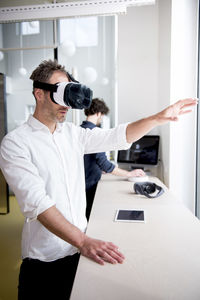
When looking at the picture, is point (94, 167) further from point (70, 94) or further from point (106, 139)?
point (70, 94)

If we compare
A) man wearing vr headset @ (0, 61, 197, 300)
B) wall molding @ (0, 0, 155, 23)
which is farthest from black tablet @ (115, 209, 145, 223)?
wall molding @ (0, 0, 155, 23)

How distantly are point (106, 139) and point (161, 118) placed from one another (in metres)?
0.33

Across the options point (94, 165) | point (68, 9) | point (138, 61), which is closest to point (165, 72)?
point (138, 61)

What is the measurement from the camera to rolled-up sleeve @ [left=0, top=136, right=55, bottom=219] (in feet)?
3.31

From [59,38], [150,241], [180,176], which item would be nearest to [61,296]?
[150,241]

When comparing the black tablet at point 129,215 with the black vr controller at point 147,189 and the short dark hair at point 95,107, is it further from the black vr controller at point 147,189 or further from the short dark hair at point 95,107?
the short dark hair at point 95,107

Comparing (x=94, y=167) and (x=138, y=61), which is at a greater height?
(x=138, y=61)

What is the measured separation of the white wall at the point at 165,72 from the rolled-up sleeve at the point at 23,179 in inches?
69.3

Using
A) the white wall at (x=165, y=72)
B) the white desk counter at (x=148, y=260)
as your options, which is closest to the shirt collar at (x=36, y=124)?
the white desk counter at (x=148, y=260)

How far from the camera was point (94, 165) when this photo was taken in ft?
7.89

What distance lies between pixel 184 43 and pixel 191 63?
206 millimetres

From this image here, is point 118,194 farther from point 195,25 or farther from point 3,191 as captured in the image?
point 3,191

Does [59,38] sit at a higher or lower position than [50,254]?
higher

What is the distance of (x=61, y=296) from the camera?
125 cm
